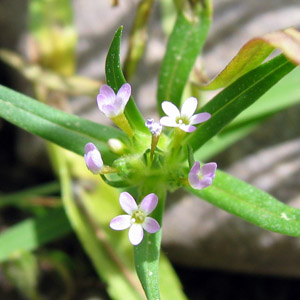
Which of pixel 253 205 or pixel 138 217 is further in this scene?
pixel 253 205

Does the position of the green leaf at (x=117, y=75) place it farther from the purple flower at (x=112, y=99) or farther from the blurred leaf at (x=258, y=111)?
the blurred leaf at (x=258, y=111)

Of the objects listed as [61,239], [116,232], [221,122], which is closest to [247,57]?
[221,122]

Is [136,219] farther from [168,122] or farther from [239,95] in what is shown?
[239,95]

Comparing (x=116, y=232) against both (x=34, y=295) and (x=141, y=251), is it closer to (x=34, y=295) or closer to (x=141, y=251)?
(x=34, y=295)

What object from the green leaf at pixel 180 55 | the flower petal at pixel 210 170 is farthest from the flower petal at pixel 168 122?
the green leaf at pixel 180 55

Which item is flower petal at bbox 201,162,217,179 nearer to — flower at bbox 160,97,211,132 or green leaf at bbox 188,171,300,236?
flower at bbox 160,97,211,132

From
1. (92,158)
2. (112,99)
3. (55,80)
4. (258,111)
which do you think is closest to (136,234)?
(92,158)
